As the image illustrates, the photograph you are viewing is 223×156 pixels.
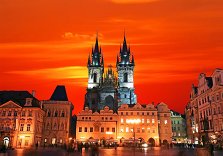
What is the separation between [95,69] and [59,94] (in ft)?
121

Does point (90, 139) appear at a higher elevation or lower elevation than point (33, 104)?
lower

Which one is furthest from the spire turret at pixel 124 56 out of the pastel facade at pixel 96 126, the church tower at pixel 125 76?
the pastel facade at pixel 96 126

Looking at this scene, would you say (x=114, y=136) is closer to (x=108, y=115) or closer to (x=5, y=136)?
(x=108, y=115)

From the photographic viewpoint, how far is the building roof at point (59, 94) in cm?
7854

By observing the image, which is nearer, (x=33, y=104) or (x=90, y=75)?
(x=33, y=104)

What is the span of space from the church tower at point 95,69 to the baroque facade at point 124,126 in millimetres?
31821

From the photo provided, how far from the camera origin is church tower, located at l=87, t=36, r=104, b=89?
111 m

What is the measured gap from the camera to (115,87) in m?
107

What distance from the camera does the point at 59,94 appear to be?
80.1m

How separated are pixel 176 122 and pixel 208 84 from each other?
43.0 m

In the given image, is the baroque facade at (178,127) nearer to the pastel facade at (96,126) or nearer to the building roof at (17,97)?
the pastel facade at (96,126)

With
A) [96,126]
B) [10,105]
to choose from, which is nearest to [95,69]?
[96,126]

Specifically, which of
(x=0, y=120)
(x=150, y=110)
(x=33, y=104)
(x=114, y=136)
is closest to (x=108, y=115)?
(x=114, y=136)

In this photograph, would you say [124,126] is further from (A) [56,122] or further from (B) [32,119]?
(B) [32,119]
